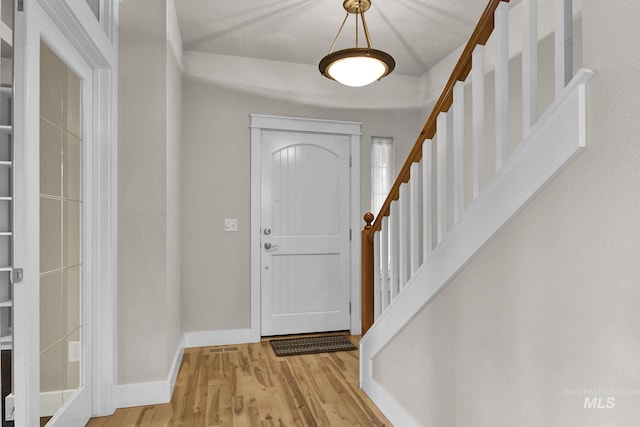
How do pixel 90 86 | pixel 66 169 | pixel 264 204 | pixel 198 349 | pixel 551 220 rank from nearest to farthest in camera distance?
pixel 551 220 < pixel 66 169 < pixel 90 86 < pixel 198 349 < pixel 264 204

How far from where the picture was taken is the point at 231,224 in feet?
12.2

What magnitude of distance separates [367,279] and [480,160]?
1.33 m

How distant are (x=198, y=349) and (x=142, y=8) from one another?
8.91 feet

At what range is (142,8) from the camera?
247cm

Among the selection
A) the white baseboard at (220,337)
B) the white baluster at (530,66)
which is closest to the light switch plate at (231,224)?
the white baseboard at (220,337)

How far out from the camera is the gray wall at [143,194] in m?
2.44

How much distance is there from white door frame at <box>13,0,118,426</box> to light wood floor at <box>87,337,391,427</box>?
1.33ft

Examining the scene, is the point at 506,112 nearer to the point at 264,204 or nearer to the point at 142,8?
the point at 142,8

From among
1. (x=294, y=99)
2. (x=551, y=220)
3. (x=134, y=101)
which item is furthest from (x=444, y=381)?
(x=294, y=99)

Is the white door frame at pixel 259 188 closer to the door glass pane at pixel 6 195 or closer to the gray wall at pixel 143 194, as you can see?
the gray wall at pixel 143 194

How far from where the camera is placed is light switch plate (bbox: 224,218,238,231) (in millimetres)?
3707

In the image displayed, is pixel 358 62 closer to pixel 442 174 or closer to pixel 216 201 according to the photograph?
pixel 442 174

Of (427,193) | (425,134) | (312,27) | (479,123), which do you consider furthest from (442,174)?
(312,27)

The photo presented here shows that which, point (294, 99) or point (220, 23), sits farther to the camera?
point (294, 99)
